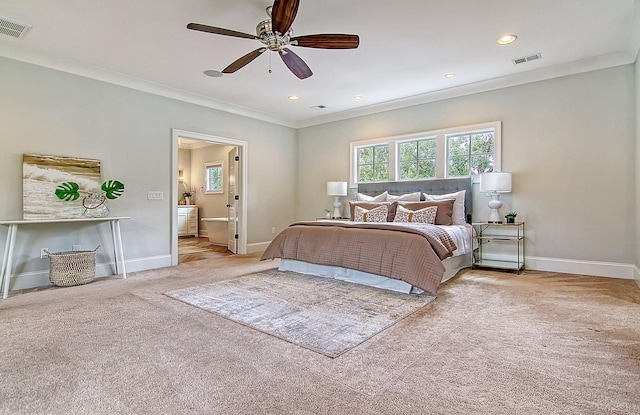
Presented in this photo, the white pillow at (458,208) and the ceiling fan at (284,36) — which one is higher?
the ceiling fan at (284,36)

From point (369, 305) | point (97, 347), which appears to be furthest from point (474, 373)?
point (97, 347)

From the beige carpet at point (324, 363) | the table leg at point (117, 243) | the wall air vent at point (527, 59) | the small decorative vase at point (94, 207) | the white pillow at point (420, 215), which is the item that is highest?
the wall air vent at point (527, 59)

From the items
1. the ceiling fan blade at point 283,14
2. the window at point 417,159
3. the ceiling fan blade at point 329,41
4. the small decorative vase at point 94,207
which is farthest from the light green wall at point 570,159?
the small decorative vase at point 94,207

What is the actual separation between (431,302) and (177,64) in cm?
411

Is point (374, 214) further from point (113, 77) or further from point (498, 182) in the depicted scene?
point (113, 77)

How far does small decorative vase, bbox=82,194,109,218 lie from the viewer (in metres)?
4.18

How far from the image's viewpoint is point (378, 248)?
358cm

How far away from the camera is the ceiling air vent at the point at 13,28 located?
10.5 feet

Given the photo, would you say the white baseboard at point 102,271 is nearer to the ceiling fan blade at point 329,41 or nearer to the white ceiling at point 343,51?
the white ceiling at point 343,51

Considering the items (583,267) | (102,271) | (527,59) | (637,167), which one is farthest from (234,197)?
(637,167)

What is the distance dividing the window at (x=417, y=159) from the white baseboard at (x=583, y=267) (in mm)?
1989

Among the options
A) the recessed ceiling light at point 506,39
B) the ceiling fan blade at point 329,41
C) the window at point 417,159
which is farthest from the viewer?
the window at point 417,159

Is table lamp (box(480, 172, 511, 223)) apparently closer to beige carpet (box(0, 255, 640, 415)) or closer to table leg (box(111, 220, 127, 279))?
beige carpet (box(0, 255, 640, 415))

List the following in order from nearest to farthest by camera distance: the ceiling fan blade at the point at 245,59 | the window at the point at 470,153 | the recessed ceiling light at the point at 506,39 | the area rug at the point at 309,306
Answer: the area rug at the point at 309,306 → the ceiling fan blade at the point at 245,59 → the recessed ceiling light at the point at 506,39 → the window at the point at 470,153
